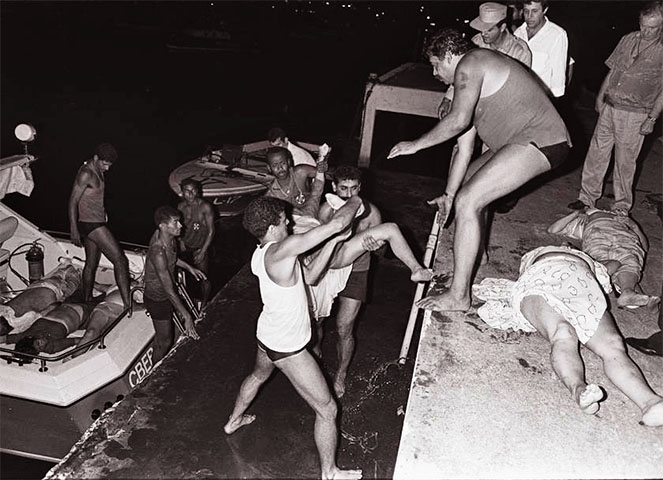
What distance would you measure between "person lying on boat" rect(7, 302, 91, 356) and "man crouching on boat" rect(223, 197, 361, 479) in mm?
3291

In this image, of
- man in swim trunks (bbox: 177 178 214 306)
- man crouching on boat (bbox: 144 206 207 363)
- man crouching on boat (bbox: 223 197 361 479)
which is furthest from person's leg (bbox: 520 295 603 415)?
man in swim trunks (bbox: 177 178 214 306)

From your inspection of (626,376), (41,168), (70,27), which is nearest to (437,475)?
(626,376)

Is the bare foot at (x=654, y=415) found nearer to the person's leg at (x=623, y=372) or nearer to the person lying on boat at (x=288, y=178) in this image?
the person's leg at (x=623, y=372)

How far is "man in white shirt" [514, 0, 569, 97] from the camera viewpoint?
19.8 feet

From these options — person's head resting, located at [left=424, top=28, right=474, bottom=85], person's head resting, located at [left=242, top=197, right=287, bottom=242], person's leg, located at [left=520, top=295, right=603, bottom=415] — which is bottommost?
person's leg, located at [left=520, top=295, right=603, bottom=415]

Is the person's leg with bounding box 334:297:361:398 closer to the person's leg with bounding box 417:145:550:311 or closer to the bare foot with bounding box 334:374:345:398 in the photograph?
the bare foot with bounding box 334:374:345:398

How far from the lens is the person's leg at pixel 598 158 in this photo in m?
6.15

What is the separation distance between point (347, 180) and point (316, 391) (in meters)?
1.86

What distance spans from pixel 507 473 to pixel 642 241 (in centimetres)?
327

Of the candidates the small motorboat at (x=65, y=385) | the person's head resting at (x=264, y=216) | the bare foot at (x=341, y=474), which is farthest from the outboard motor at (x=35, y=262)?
the bare foot at (x=341, y=474)

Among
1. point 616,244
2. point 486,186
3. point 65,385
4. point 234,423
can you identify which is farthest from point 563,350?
point 65,385

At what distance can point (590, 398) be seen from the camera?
3.23 metres

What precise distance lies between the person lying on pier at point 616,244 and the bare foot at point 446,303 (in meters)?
1.28

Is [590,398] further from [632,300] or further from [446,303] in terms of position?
[632,300]
